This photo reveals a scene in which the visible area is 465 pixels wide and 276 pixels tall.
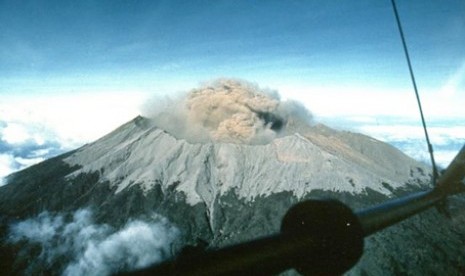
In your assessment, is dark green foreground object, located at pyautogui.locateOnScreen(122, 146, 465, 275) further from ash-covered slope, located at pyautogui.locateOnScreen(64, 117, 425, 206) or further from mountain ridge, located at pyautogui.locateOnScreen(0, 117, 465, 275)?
ash-covered slope, located at pyautogui.locateOnScreen(64, 117, 425, 206)

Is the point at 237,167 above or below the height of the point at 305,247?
below

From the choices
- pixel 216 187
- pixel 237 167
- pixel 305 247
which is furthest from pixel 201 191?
pixel 305 247

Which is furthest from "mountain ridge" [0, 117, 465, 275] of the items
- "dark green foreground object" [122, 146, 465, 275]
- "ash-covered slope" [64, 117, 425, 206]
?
"dark green foreground object" [122, 146, 465, 275]

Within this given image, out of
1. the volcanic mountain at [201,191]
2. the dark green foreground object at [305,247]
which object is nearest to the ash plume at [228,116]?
the volcanic mountain at [201,191]

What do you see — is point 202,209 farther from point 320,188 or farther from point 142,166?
point 320,188

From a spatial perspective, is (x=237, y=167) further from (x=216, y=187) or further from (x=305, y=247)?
(x=305, y=247)

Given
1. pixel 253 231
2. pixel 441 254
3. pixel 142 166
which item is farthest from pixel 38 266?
pixel 441 254

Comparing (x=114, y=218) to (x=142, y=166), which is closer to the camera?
(x=114, y=218)

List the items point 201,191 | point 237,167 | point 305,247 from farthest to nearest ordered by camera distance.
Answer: point 237,167
point 201,191
point 305,247
